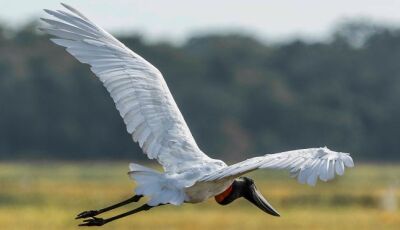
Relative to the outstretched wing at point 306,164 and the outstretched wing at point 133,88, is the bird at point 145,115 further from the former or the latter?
the outstretched wing at point 306,164

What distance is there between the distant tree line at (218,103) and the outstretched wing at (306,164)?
171 ft

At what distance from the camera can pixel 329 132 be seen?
6512cm

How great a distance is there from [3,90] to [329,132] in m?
14.3

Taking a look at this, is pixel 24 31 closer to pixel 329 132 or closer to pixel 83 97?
pixel 83 97

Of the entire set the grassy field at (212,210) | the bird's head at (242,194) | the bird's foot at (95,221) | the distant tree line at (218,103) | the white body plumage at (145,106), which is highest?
the distant tree line at (218,103)

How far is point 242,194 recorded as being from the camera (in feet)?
33.4

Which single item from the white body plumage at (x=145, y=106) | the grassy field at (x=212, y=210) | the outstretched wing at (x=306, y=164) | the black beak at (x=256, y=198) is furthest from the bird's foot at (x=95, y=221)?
the grassy field at (x=212, y=210)

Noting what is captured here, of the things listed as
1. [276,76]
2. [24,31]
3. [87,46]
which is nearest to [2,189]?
[87,46]

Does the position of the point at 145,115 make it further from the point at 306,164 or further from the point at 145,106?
the point at 306,164

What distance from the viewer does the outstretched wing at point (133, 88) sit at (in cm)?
1002

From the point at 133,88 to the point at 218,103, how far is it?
57.7m

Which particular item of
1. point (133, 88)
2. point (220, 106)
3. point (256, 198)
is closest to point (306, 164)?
point (256, 198)

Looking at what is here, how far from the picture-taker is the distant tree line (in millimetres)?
64625

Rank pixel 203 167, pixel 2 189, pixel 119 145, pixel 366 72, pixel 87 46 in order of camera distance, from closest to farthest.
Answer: pixel 203 167
pixel 87 46
pixel 2 189
pixel 119 145
pixel 366 72
